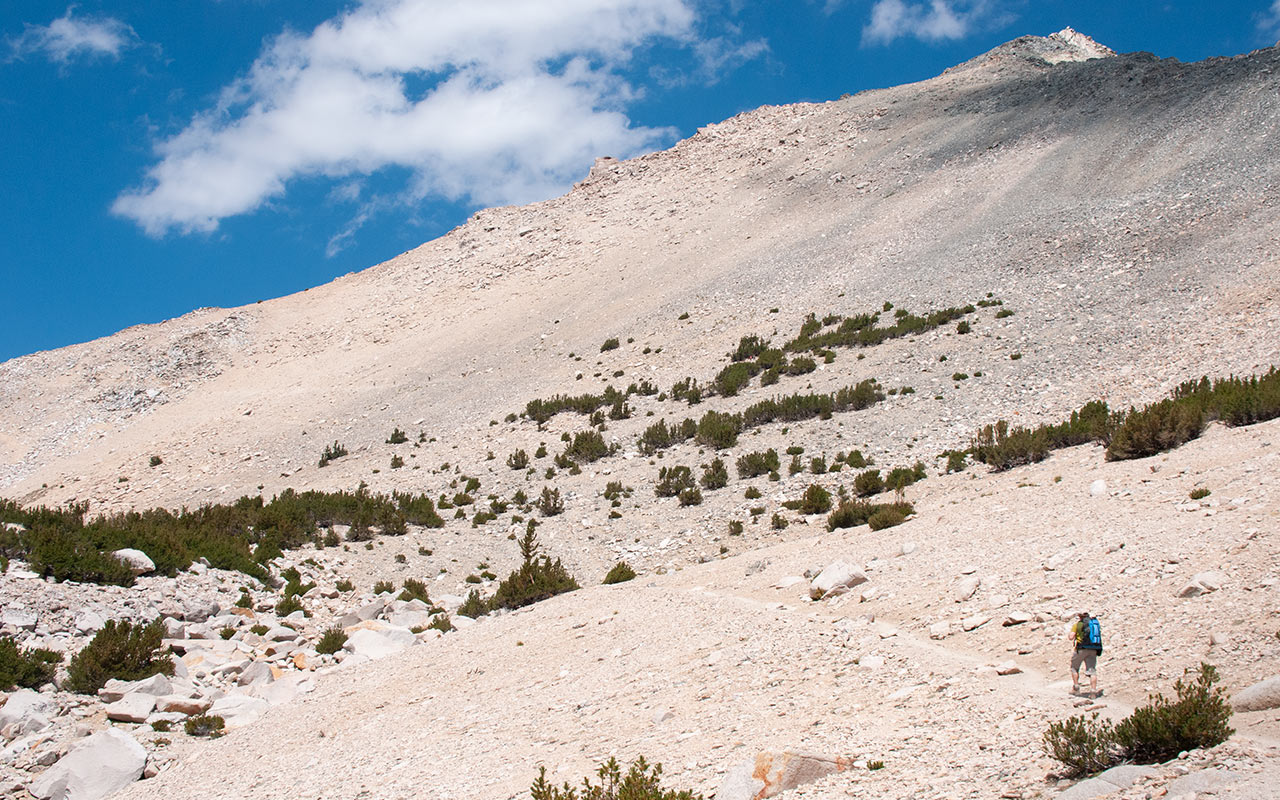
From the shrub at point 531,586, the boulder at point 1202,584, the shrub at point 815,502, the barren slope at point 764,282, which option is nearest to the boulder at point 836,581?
the boulder at point 1202,584

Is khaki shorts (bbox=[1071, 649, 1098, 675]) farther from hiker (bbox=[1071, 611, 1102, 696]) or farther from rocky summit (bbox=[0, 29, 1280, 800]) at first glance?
rocky summit (bbox=[0, 29, 1280, 800])

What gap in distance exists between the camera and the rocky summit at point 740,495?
696cm

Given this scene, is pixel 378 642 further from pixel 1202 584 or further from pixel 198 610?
pixel 1202 584

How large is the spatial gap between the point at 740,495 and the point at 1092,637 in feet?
44.1

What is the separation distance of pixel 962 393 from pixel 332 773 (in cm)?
1873

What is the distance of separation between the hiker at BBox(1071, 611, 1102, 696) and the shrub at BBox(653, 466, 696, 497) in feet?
47.1

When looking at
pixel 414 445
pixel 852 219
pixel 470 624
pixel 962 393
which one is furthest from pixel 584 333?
pixel 470 624

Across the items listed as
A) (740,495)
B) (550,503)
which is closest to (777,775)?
(740,495)

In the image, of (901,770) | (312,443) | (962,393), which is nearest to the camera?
(901,770)

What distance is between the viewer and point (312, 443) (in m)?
32.2

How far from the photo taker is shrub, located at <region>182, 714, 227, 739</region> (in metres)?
10.4

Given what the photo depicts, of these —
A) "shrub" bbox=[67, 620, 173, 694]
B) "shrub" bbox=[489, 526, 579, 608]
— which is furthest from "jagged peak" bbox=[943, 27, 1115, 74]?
"shrub" bbox=[67, 620, 173, 694]

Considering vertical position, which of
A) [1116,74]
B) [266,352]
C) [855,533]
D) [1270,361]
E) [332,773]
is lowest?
[332,773]

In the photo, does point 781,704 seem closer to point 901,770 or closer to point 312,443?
point 901,770
